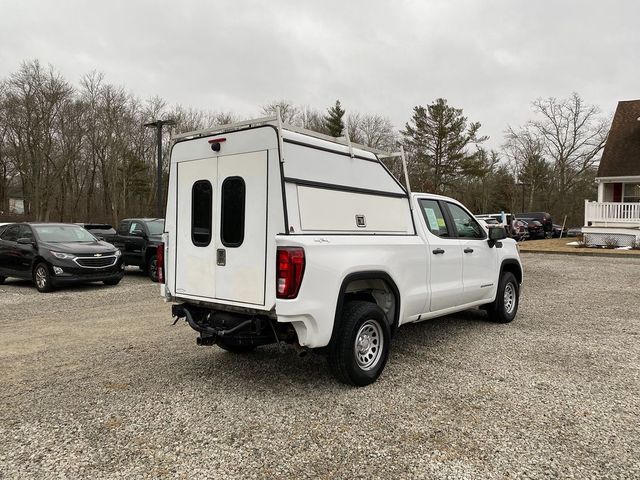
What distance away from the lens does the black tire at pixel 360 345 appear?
14.0ft

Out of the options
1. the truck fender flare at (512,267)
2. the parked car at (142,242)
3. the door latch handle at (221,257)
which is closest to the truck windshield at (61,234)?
the parked car at (142,242)

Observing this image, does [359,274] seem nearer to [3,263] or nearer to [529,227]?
[3,263]

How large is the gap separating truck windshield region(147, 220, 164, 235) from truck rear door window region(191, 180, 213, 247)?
8.85 meters

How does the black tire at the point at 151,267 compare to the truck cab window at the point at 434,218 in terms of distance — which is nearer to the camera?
the truck cab window at the point at 434,218

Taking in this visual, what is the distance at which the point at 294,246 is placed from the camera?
3.90 m

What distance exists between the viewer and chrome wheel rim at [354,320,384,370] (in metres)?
4.50

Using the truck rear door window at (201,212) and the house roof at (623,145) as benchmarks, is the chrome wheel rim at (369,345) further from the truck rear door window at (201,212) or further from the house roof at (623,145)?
the house roof at (623,145)

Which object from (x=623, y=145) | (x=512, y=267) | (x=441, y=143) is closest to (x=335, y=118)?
(x=441, y=143)

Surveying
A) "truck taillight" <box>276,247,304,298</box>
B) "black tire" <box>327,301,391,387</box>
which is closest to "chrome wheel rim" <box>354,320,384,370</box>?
"black tire" <box>327,301,391,387</box>

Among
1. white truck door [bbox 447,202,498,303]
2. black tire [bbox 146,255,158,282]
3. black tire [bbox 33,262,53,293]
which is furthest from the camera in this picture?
black tire [bbox 146,255,158,282]

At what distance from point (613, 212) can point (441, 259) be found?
2054 cm

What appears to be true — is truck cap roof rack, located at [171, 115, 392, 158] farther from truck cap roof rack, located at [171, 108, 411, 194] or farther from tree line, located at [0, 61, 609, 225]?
tree line, located at [0, 61, 609, 225]

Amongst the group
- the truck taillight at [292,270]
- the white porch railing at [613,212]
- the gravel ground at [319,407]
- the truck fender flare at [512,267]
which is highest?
the white porch railing at [613,212]

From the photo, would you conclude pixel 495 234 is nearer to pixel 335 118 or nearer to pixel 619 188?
pixel 619 188
